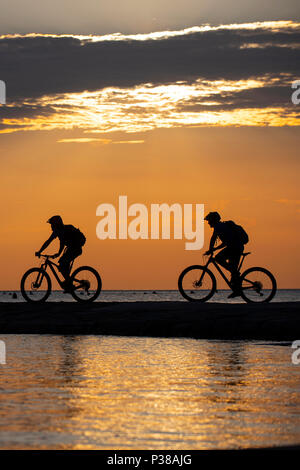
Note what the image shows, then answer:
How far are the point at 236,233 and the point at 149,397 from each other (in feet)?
41.8

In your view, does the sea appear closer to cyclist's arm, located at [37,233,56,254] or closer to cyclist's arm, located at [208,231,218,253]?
cyclist's arm, located at [208,231,218,253]

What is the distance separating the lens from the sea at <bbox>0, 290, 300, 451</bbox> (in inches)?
320

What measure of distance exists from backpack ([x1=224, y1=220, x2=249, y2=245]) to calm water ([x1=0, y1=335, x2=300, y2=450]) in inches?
227

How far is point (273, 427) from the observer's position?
8.67m

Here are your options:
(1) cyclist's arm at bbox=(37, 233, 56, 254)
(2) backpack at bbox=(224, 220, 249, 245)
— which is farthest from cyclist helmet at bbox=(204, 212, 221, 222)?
(1) cyclist's arm at bbox=(37, 233, 56, 254)

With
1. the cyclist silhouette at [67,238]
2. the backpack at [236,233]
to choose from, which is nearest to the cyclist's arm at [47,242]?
the cyclist silhouette at [67,238]

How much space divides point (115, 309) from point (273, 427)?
14.4m

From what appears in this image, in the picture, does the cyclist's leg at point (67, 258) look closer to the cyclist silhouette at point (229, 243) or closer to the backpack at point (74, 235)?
the backpack at point (74, 235)

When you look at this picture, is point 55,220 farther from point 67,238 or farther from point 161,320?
point 161,320

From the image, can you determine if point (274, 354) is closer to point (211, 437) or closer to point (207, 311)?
point (207, 311)

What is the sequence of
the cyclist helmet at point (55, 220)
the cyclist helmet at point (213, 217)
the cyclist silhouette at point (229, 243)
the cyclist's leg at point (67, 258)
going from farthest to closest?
the cyclist's leg at point (67, 258) < the cyclist helmet at point (55, 220) < the cyclist helmet at point (213, 217) < the cyclist silhouette at point (229, 243)

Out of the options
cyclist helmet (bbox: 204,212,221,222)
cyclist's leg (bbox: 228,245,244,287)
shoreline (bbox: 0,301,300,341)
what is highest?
cyclist helmet (bbox: 204,212,221,222)

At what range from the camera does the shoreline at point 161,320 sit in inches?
770

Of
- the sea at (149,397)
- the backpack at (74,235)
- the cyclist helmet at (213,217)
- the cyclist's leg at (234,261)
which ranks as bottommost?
the sea at (149,397)
